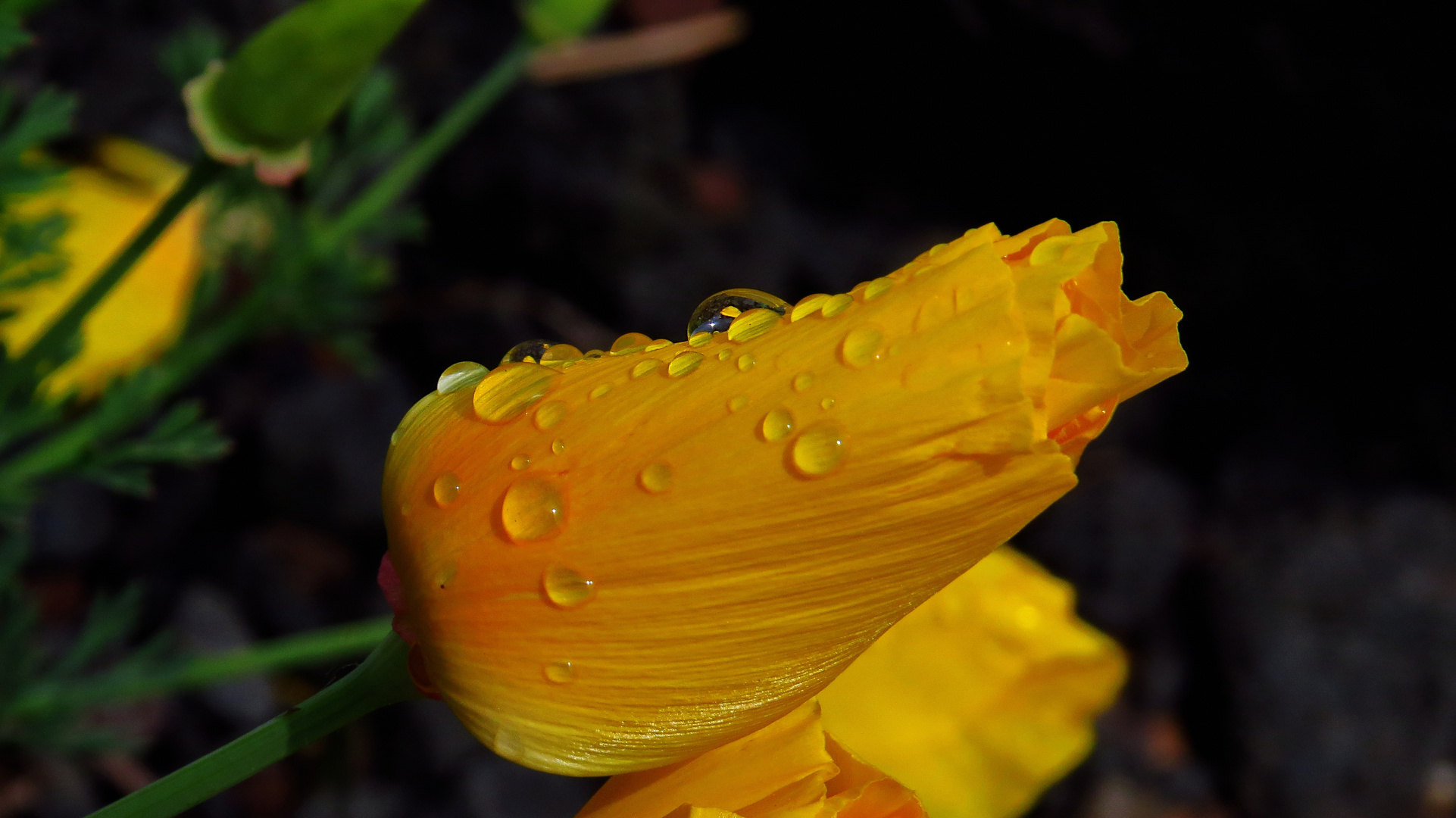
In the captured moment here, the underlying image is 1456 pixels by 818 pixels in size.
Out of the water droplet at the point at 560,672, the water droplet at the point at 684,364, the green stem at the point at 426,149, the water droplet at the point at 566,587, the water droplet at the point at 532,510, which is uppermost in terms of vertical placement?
A: the water droplet at the point at 684,364

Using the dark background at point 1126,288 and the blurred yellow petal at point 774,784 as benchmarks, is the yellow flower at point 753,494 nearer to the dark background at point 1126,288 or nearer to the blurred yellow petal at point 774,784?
the blurred yellow petal at point 774,784

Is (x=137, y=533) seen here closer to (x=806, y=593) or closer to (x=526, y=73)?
(x=526, y=73)

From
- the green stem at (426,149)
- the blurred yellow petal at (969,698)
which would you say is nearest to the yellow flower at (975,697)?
the blurred yellow petal at (969,698)

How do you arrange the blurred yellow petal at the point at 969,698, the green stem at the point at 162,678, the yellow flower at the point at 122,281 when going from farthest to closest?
the yellow flower at the point at 122,281
the green stem at the point at 162,678
the blurred yellow petal at the point at 969,698

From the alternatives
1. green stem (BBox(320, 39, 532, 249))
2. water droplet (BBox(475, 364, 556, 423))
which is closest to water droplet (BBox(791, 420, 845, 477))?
water droplet (BBox(475, 364, 556, 423))

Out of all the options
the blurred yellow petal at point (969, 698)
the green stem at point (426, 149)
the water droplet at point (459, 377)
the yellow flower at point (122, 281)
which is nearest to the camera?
the water droplet at point (459, 377)

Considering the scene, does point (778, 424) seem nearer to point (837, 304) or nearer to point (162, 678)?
point (837, 304)
